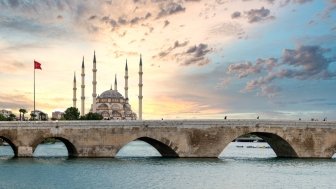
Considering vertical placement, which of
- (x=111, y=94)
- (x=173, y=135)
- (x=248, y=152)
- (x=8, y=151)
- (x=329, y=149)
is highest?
(x=111, y=94)

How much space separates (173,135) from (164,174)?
545 inches

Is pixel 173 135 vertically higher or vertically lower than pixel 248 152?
higher

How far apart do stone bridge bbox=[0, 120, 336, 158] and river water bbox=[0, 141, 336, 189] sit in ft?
6.73

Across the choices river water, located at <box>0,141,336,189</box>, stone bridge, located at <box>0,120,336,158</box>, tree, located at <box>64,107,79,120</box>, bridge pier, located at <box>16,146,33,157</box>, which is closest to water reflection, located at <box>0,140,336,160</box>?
bridge pier, located at <box>16,146,33,157</box>

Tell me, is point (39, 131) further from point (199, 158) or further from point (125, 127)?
point (199, 158)

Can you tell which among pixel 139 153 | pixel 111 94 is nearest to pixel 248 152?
pixel 139 153

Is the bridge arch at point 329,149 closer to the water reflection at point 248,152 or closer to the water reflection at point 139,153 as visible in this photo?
the water reflection at point 139,153

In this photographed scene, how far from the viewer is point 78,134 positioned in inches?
2104

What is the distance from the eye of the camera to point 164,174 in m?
42.0

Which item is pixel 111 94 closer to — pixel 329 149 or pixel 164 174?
pixel 329 149

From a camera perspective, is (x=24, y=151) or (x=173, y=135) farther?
(x=173, y=135)

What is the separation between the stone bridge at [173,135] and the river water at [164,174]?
205cm

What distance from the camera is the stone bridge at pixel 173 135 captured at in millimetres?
52844

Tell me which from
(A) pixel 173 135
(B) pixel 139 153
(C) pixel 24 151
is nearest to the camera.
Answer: (C) pixel 24 151
